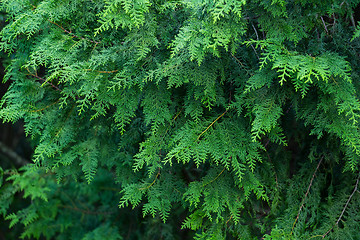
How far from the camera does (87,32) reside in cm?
245

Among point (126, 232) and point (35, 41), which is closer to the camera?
point (35, 41)

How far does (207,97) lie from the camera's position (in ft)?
7.32

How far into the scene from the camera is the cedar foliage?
2008 mm

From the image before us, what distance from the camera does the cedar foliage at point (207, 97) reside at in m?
2.01

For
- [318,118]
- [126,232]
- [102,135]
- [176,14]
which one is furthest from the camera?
[126,232]

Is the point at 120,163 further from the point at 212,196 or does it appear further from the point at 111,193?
the point at 111,193

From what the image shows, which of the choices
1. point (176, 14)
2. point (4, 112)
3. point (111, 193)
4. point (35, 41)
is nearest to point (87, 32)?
point (35, 41)

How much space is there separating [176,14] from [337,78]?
3.93 feet

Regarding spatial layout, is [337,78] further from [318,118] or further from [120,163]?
[120,163]

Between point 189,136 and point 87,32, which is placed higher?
point 87,32

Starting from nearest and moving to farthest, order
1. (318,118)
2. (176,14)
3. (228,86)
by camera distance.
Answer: (318,118) → (176,14) → (228,86)

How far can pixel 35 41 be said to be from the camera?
2432 mm

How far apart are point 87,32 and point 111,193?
259cm

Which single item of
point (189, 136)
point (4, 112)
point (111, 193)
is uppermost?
point (4, 112)
